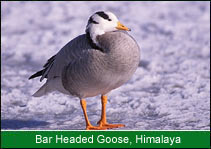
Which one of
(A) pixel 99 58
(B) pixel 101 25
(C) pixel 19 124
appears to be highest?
(B) pixel 101 25

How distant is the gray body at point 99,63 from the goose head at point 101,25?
0.06 m

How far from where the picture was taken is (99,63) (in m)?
5.43

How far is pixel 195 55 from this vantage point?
1057cm

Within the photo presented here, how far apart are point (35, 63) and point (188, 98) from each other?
438 cm

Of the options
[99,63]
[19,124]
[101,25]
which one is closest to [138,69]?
[19,124]

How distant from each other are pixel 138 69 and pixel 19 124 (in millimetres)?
3596

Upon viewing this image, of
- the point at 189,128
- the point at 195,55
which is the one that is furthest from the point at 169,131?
the point at 195,55

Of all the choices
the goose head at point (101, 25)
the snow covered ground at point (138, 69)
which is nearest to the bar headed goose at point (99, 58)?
the goose head at point (101, 25)

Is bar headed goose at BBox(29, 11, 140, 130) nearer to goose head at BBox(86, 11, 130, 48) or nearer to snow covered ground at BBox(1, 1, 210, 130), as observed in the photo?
goose head at BBox(86, 11, 130, 48)

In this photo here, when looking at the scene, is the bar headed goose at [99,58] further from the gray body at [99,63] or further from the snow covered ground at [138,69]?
the snow covered ground at [138,69]

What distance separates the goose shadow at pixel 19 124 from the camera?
6.59m

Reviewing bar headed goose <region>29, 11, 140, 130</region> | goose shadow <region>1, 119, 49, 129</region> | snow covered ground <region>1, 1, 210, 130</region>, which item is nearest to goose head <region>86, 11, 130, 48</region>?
bar headed goose <region>29, 11, 140, 130</region>

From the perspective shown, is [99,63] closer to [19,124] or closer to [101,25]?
[101,25]

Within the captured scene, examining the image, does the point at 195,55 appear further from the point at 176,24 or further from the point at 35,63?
→ the point at 35,63
